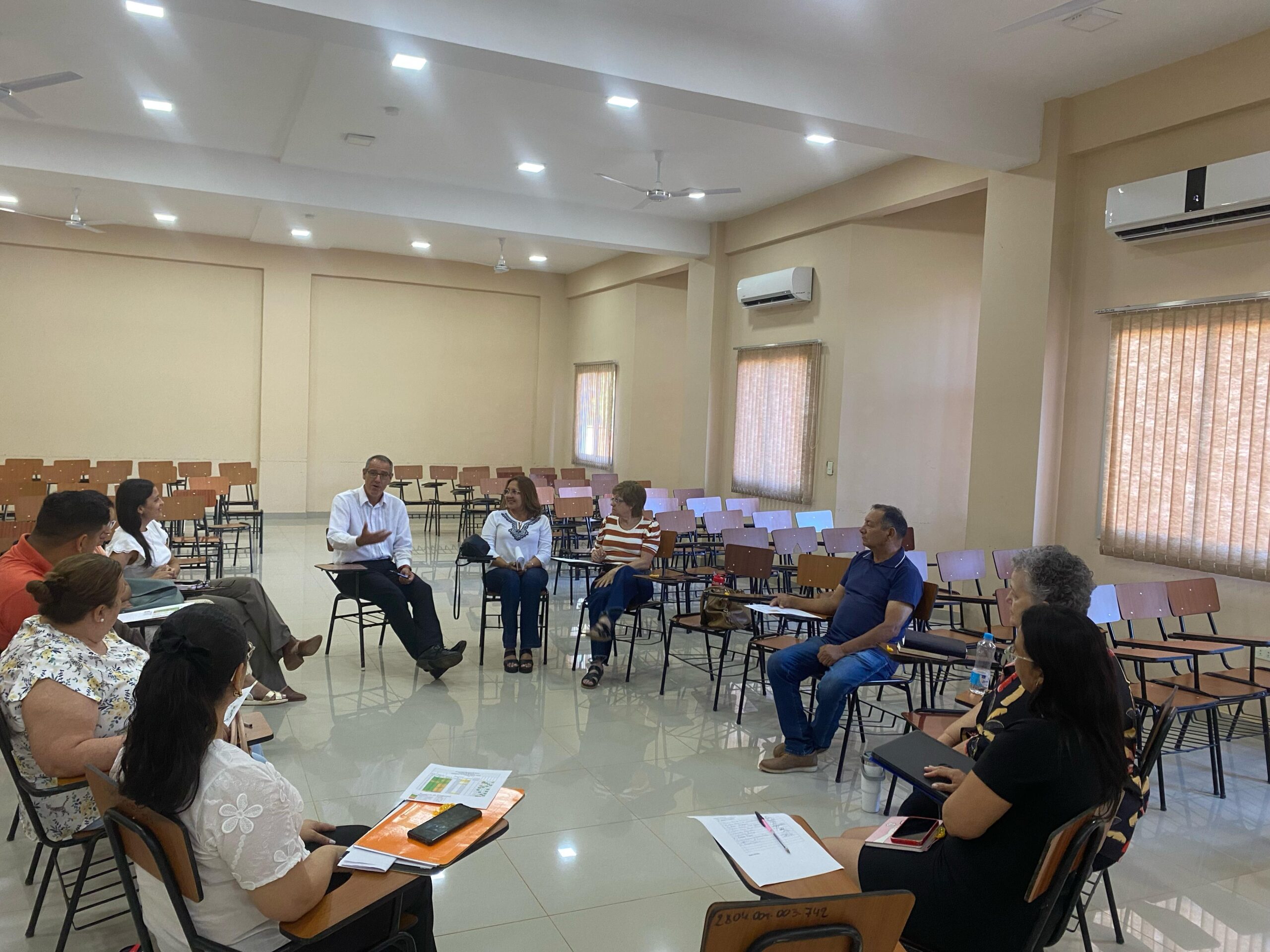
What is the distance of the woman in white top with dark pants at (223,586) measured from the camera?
4328mm

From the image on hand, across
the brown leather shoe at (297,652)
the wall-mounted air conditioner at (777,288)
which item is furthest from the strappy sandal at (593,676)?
the wall-mounted air conditioner at (777,288)

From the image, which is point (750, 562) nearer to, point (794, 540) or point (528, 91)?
point (794, 540)

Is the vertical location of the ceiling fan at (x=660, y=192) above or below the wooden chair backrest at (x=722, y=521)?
above

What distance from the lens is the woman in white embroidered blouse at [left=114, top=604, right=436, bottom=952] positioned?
1.58 m

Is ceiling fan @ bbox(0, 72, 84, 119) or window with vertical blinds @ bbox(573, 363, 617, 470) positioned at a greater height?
ceiling fan @ bbox(0, 72, 84, 119)

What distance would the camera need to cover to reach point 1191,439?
522 centimetres

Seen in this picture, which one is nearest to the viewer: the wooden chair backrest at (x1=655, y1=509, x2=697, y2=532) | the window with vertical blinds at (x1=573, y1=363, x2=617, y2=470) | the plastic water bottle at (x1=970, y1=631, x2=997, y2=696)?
the plastic water bottle at (x1=970, y1=631, x2=997, y2=696)

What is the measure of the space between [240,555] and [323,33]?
5.94 m

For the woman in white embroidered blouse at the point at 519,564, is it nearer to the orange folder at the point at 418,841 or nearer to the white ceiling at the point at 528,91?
the white ceiling at the point at 528,91

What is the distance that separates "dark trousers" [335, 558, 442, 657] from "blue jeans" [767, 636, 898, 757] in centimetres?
212

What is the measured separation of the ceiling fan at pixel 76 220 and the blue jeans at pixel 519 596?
6585 mm

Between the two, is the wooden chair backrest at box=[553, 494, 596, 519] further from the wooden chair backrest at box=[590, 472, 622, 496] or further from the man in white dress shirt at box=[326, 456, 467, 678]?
the man in white dress shirt at box=[326, 456, 467, 678]

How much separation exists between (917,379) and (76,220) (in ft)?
28.3

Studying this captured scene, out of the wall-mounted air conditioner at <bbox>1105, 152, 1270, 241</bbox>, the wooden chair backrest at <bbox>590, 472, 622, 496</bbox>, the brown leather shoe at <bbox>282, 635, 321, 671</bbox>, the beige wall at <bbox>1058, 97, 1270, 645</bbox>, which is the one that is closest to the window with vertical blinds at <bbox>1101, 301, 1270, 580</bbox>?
the beige wall at <bbox>1058, 97, 1270, 645</bbox>
